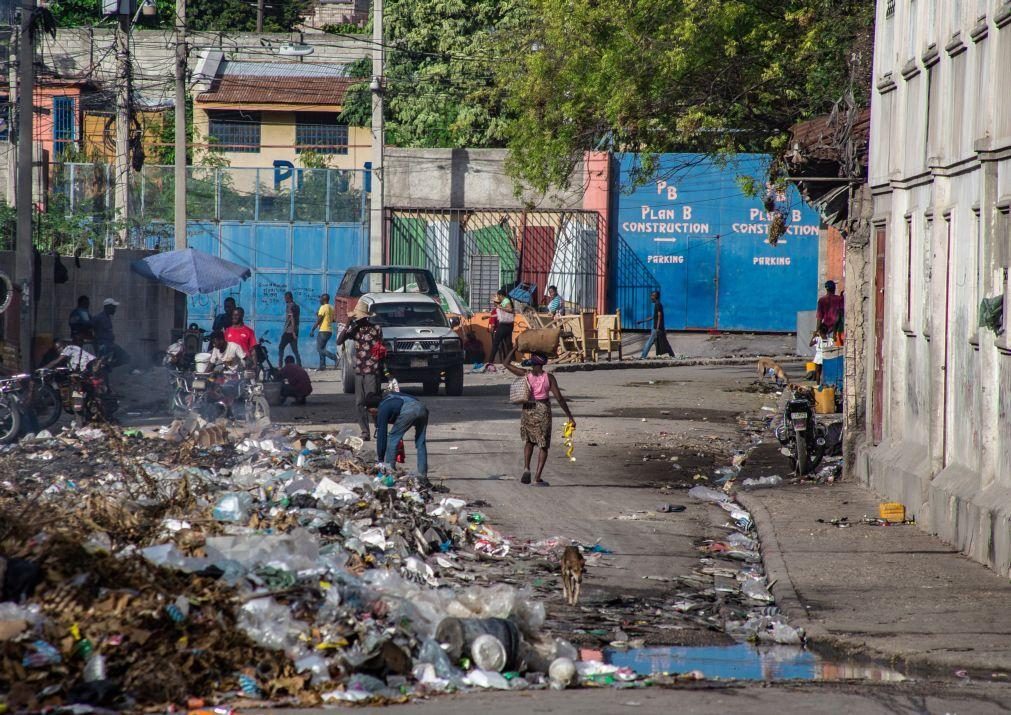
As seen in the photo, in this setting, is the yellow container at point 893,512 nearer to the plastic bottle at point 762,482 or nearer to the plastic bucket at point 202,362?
the plastic bottle at point 762,482

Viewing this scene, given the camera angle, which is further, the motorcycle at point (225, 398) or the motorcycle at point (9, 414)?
the motorcycle at point (225, 398)

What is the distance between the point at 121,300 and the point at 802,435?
18.2 m

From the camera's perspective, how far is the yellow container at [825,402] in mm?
21281

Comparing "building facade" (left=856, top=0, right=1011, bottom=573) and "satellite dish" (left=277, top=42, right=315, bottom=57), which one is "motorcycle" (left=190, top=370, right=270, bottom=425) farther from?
"satellite dish" (left=277, top=42, right=315, bottom=57)

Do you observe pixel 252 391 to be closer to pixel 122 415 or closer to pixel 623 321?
pixel 122 415

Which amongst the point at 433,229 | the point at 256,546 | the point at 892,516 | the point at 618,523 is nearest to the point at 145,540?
the point at 256,546

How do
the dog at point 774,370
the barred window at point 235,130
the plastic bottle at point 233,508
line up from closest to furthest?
1. the plastic bottle at point 233,508
2. the dog at point 774,370
3. the barred window at point 235,130

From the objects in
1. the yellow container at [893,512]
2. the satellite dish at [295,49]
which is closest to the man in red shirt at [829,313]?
the yellow container at [893,512]

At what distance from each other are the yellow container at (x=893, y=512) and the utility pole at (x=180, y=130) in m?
21.1

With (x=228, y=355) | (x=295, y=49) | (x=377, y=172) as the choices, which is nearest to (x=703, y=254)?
(x=377, y=172)

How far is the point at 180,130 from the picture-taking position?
99.8 ft

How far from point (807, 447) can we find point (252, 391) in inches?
335

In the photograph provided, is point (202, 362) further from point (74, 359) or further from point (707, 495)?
point (707, 495)

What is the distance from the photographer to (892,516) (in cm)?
1258
